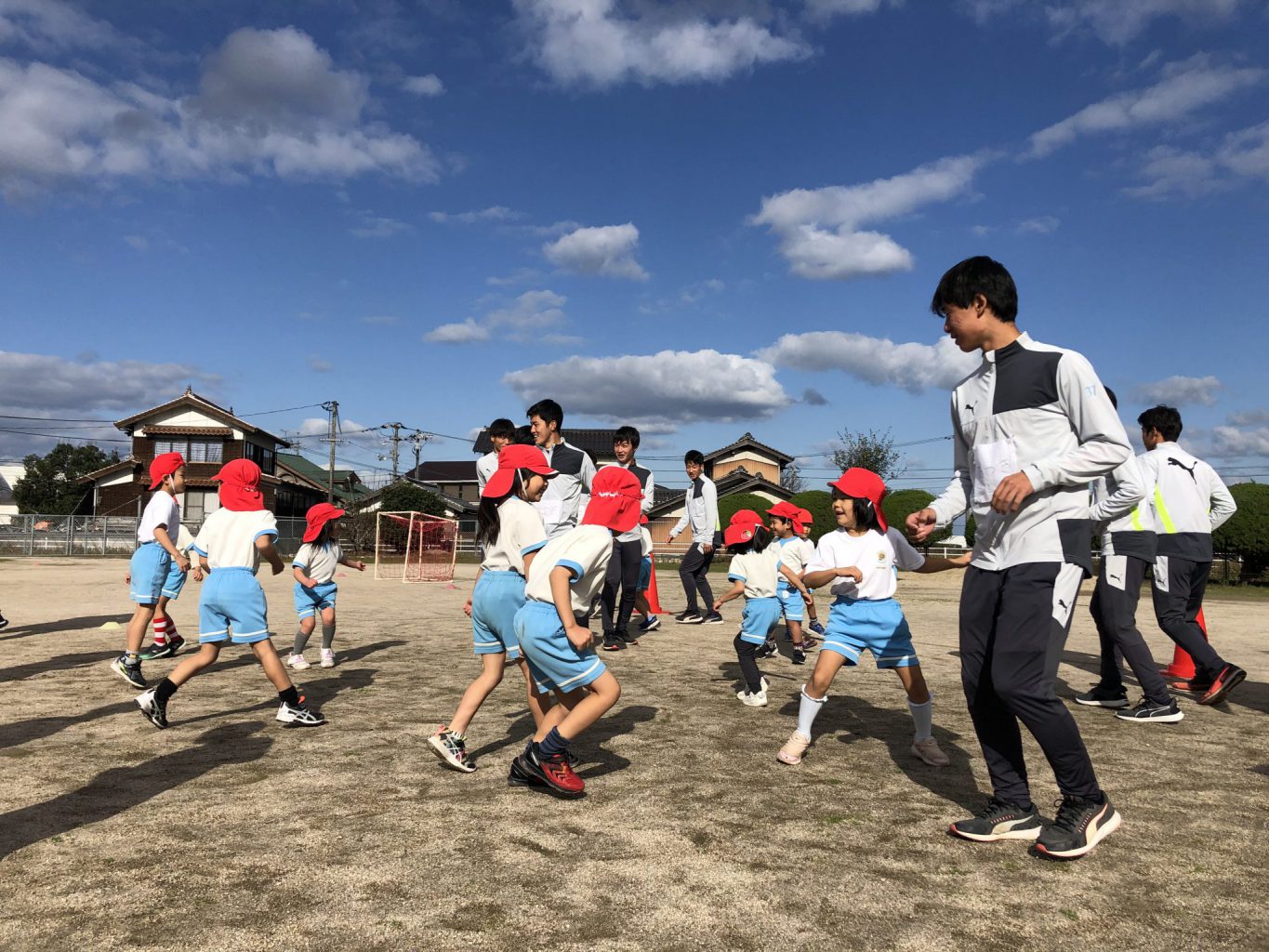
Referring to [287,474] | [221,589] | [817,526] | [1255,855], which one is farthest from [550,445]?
[287,474]

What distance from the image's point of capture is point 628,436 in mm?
9367

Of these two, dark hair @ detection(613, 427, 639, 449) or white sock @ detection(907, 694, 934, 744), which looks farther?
dark hair @ detection(613, 427, 639, 449)

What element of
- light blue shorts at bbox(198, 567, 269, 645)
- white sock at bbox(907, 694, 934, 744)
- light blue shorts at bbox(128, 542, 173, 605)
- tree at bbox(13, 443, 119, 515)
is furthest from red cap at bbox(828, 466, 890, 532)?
tree at bbox(13, 443, 119, 515)

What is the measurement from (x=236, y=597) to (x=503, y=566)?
1.81 meters

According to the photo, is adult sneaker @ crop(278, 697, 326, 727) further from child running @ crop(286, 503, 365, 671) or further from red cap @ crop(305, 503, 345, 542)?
red cap @ crop(305, 503, 345, 542)

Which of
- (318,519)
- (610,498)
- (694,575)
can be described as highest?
(610,498)

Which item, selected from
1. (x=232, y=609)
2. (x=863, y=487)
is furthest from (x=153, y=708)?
(x=863, y=487)

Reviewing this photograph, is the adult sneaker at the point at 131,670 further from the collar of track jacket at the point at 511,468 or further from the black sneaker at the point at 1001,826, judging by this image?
the black sneaker at the point at 1001,826

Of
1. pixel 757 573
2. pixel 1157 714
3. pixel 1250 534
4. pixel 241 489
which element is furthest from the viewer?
pixel 1250 534

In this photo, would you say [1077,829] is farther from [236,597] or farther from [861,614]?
[236,597]

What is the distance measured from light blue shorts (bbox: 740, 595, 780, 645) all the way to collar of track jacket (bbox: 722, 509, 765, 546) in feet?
1.63

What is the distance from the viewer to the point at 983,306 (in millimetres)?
3488

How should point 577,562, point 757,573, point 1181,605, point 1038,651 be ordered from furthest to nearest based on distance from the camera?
1. point 1181,605
2. point 757,573
3. point 577,562
4. point 1038,651

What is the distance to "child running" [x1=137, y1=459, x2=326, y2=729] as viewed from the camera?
5238mm
